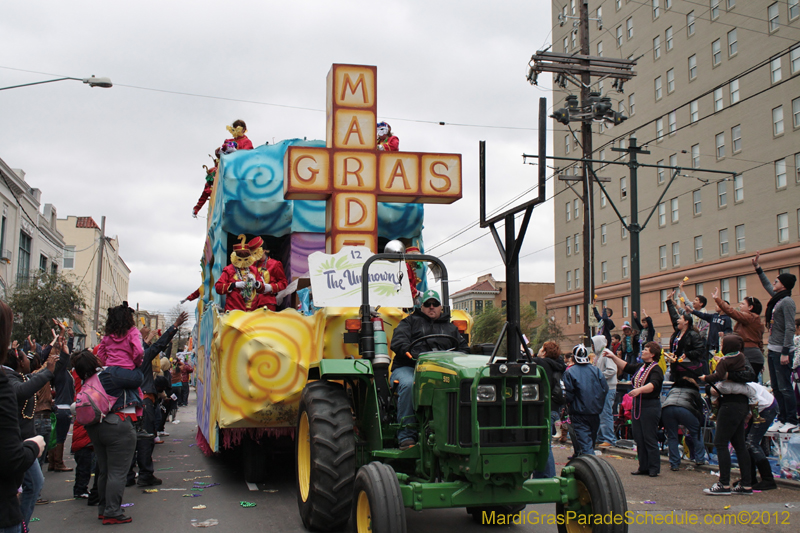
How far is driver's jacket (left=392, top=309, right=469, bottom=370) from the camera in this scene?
6.11 metres

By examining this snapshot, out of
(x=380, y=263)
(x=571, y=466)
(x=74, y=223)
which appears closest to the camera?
(x=571, y=466)

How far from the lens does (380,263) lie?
7.32 meters

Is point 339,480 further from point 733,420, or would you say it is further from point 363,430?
point 733,420

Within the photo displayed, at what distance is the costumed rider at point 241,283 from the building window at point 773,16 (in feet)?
105

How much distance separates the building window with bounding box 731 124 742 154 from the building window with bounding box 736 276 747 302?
6.26 m

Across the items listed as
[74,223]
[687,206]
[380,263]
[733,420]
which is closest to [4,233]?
[380,263]

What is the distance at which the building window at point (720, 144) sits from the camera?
117 ft

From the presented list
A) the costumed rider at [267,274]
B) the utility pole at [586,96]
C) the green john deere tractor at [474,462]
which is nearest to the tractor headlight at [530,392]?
the green john deere tractor at [474,462]

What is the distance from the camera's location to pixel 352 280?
7.49 m

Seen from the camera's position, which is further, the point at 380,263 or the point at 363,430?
the point at 380,263

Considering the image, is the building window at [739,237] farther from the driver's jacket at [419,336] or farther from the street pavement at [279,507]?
the driver's jacket at [419,336]

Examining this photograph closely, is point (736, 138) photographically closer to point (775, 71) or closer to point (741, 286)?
point (775, 71)

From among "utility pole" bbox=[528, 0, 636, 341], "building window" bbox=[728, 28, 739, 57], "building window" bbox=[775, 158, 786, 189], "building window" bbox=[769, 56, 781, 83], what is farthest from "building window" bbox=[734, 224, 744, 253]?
"utility pole" bbox=[528, 0, 636, 341]

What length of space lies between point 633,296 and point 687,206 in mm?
24446
